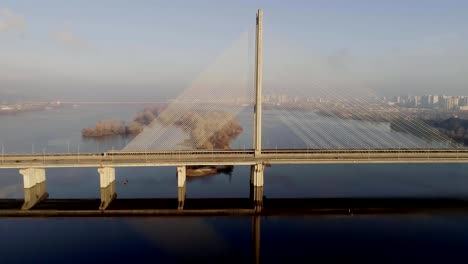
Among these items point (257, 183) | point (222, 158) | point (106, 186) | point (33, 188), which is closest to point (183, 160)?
point (222, 158)

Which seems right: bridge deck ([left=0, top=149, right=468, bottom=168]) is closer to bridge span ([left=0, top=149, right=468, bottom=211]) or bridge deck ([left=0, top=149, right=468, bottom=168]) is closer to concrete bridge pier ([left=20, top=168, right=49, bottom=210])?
bridge span ([left=0, top=149, right=468, bottom=211])

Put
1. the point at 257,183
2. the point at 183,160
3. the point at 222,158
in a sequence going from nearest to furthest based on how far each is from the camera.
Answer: the point at 183,160
the point at 222,158
the point at 257,183

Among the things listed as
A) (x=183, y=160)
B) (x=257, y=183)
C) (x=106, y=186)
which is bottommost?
(x=106, y=186)

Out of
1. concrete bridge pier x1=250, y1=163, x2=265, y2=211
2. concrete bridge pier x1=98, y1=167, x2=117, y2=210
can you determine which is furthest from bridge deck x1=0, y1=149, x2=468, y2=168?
concrete bridge pier x1=98, y1=167, x2=117, y2=210

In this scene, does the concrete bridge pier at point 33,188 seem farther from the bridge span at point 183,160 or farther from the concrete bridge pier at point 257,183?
the concrete bridge pier at point 257,183

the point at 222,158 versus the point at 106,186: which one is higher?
the point at 222,158

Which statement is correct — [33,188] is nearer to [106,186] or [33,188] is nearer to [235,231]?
[106,186]

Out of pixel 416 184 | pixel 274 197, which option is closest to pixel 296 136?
pixel 416 184
